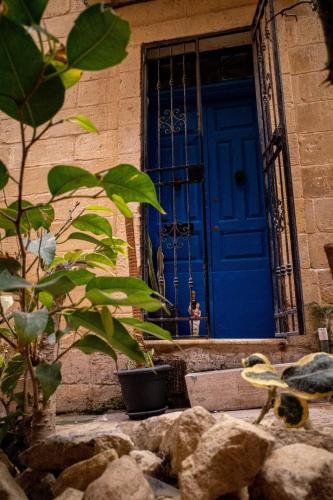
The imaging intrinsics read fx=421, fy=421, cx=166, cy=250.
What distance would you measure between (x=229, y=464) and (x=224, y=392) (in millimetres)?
1513

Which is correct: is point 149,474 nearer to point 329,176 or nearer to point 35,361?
point 35,361

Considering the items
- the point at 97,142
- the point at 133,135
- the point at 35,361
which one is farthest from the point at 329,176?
the point at 35,361

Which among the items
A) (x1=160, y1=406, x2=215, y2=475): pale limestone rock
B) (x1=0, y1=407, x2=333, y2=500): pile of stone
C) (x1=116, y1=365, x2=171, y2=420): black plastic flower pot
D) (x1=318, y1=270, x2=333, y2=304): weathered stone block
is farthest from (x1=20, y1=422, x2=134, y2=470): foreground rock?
(x1=318, y1=270, x2=333, y2=304): weathered stone block

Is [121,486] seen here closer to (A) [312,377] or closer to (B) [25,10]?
(A) [312,377]

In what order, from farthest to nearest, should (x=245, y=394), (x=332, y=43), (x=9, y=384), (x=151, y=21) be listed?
(x=151, y=21) → (x=245, y=394) → (x=9, y=384) → (x=332, y=43)

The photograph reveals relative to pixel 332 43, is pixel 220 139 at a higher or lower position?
higher

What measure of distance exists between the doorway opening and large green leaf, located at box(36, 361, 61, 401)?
2.43m

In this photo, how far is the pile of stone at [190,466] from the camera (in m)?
0.86

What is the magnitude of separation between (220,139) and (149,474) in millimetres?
3539

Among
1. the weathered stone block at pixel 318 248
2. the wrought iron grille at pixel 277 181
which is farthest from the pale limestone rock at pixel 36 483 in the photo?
the weathered stone block at pixel 318 248

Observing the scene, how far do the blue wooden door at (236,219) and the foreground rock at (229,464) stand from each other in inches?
111

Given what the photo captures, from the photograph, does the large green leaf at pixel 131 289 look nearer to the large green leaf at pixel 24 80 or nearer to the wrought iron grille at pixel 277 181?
the large green leaf at pixel 24 80

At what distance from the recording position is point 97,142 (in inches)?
144

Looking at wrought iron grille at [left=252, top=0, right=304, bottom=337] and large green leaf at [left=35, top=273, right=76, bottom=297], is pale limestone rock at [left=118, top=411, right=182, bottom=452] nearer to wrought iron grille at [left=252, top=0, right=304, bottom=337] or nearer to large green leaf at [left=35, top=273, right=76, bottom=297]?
large green leaf at [left=35, top=273, right=76, bottom=297]
